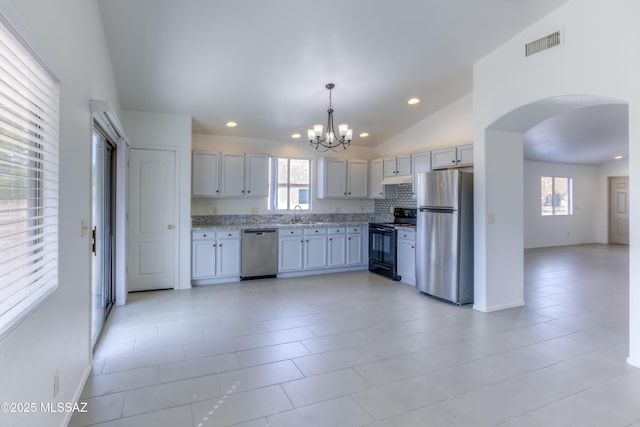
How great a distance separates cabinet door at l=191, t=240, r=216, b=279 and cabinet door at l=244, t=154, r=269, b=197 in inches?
43.8

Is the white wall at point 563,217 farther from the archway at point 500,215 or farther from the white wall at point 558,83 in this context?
the white wall at point 558,83

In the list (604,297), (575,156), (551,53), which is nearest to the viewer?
(551,53)

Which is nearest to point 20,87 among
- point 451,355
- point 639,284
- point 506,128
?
point 451,355

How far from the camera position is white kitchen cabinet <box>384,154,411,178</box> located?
20.0 feet

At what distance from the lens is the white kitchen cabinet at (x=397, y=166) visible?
6.09 meters

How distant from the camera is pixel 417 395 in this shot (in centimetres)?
236

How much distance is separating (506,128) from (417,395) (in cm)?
335

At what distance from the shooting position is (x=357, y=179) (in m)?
6.86

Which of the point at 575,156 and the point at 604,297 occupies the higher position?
the point at 575,156

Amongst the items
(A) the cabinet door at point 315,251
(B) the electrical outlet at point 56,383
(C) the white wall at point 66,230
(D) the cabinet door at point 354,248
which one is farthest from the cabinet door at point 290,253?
(B) the electrical outlet at point 56,383

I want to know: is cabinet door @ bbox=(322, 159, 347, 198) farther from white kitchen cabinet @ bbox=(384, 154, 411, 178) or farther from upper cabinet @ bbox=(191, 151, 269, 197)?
upper cabinet @ bbox=(191, 151, 269, 197)

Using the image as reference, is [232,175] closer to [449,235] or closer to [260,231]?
[260,231]

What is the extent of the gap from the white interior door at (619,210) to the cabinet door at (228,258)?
11.0m

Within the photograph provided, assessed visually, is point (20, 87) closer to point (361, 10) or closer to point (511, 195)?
point (361, 10)
